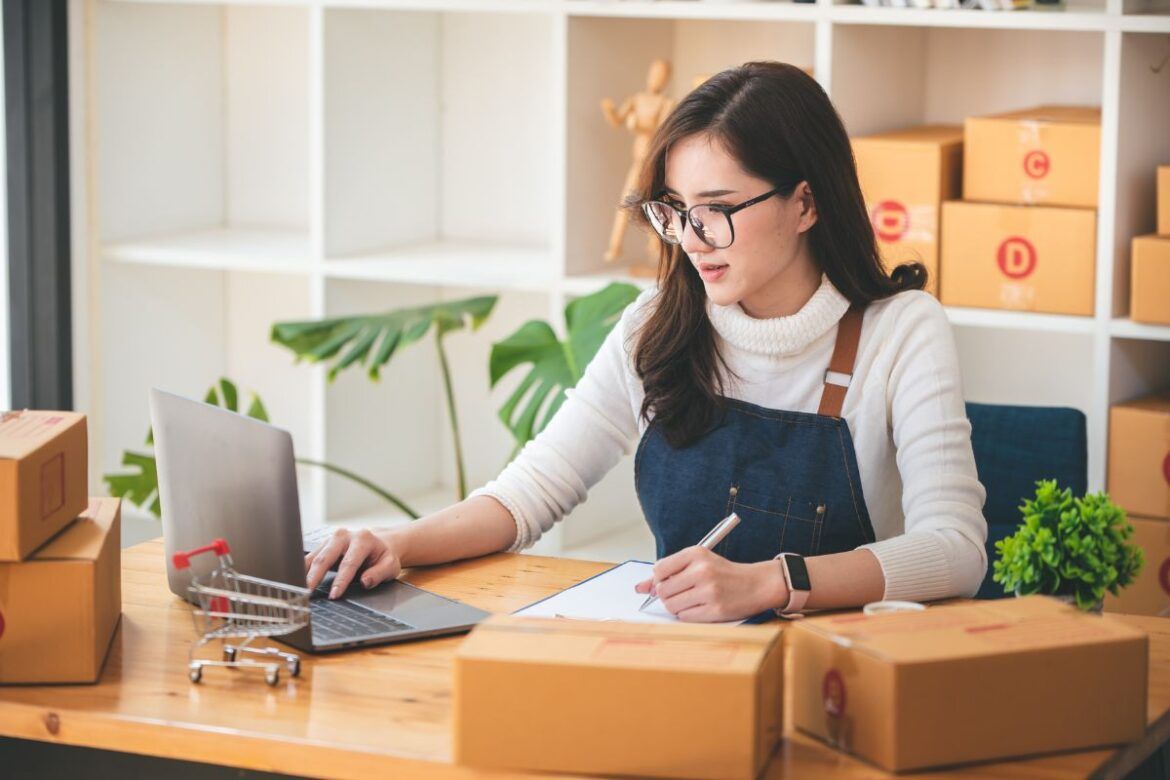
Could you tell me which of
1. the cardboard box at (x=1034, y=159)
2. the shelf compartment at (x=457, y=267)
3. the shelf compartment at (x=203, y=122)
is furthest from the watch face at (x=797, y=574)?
the shelf compartment at (x=203, y=122)

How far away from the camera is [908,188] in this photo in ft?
9.16

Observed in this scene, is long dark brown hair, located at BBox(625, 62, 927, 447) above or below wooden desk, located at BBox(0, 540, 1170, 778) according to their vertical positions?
above

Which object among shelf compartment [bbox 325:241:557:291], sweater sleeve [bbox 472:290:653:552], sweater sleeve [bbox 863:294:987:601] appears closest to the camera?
sweater sleeve [bbox 863:294:987:601]

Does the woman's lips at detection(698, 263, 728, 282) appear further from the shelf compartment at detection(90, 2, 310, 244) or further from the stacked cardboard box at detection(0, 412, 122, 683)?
the shelf compartment at detection(90, 2, 310, 244)

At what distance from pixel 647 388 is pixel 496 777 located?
2.82 ft

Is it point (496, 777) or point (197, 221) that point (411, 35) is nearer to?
point (197, 221)

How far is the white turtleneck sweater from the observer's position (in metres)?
1.86

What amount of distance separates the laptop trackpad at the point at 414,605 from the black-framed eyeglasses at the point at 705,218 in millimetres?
553

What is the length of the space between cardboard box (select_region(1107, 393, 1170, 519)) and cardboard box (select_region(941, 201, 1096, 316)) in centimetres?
20

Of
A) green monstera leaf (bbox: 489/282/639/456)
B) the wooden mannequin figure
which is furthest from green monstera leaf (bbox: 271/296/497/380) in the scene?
the wooden mannequin figure

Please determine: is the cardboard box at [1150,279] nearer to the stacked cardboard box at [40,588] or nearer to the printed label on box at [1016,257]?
the printed label on box at [1016,257]

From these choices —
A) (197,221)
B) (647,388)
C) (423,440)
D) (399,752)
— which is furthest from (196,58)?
(399,752)

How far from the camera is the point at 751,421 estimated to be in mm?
2027

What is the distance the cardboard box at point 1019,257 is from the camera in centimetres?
269
